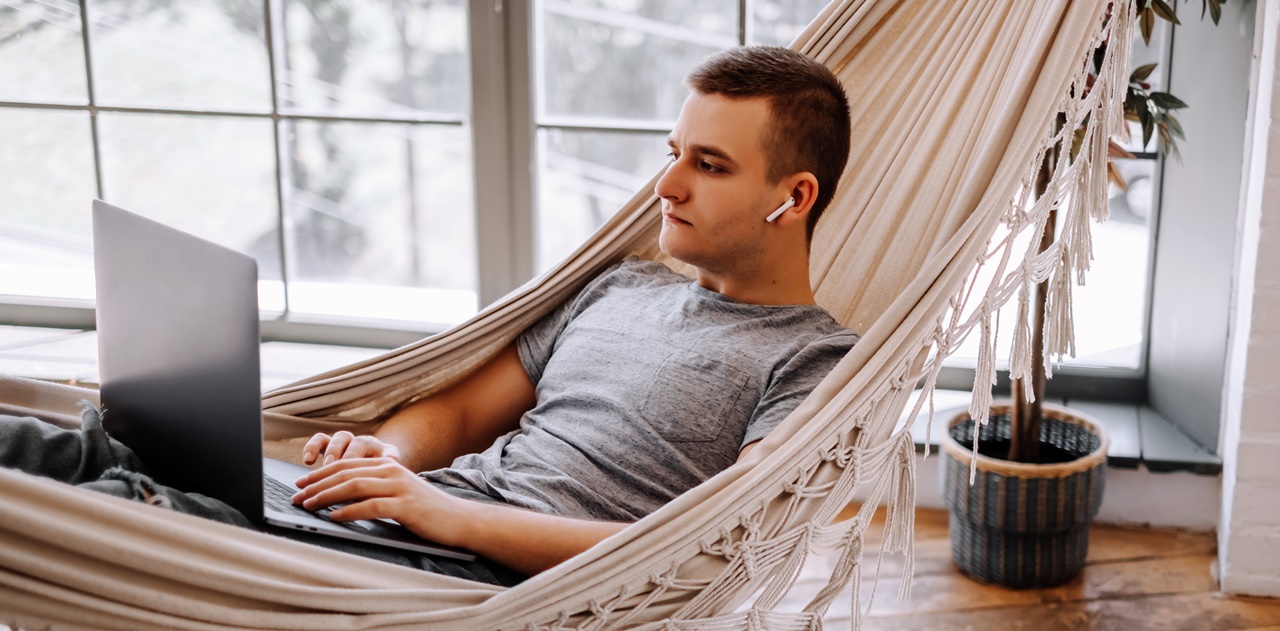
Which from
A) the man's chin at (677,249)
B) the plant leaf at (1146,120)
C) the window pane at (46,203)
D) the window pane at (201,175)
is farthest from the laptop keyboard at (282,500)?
the window pane at (46,203)

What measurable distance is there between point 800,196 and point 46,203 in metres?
2.18

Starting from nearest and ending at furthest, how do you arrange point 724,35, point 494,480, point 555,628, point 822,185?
point 555,628 → point 494,480 → point 822,185 → point 724,35

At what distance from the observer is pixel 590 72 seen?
240 cm

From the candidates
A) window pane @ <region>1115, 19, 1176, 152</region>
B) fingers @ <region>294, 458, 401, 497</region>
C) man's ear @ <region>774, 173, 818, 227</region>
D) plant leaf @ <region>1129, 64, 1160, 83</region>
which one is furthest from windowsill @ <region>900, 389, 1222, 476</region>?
fingers @ <region>294, 458, 401, 497</region>

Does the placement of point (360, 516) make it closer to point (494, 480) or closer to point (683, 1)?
point (494, 480)

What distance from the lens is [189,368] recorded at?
40.0 inches

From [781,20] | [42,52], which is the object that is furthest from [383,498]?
[42,52]

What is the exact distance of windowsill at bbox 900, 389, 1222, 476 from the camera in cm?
212

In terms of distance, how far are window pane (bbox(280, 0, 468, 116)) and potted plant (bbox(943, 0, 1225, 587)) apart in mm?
1288

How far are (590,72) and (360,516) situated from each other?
1.50 metres

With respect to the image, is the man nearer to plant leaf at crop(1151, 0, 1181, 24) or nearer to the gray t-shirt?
the gray t-shirt

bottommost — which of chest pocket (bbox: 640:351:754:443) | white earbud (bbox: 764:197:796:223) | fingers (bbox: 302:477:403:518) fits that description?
fingers (bbox: 302:477:403:518)

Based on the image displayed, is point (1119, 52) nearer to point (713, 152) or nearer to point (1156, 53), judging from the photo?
point (713, 152)

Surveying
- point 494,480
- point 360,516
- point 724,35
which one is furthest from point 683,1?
point 360,516
